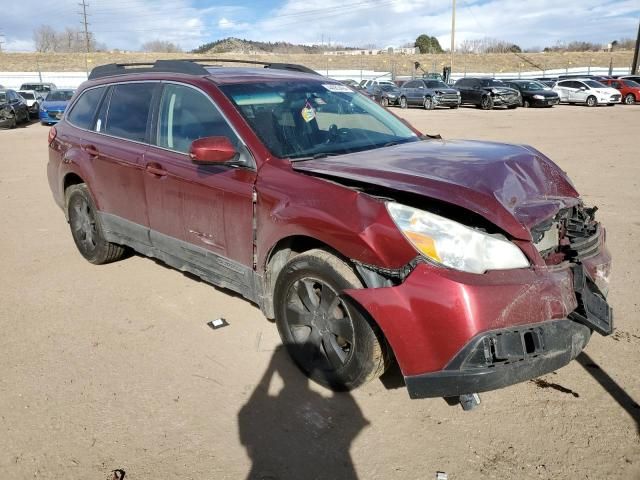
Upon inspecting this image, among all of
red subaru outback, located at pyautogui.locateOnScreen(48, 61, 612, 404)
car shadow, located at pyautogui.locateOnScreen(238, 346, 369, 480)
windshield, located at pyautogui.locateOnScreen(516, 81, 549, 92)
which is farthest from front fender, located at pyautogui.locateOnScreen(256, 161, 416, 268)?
windshield, located at pyautogui.locateOnScreen(516, 81, 549, 92)

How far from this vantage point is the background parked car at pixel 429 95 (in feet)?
94.3

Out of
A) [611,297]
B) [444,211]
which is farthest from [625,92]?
[444,211]

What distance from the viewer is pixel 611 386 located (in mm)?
3154

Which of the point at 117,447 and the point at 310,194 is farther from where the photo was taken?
the point at 310,194

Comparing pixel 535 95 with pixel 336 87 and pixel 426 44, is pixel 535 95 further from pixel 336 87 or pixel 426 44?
pixel 426 44

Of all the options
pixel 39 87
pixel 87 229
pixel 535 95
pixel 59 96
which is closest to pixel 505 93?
pixel 535 95

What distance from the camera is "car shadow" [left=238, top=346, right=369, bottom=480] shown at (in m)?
2.57

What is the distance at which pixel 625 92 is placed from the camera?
30.2m

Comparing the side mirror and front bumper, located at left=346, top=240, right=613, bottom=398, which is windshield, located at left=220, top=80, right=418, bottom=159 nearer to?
the side mirror

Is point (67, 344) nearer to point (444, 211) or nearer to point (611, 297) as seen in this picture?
point (444, 211)

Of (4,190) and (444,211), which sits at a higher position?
(444,211)

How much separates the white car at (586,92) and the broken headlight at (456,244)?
30.3 meters

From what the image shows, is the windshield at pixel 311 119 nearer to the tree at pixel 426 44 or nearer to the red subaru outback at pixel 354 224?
the red subaru outback at pixel 354 224

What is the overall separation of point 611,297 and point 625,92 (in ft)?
102
